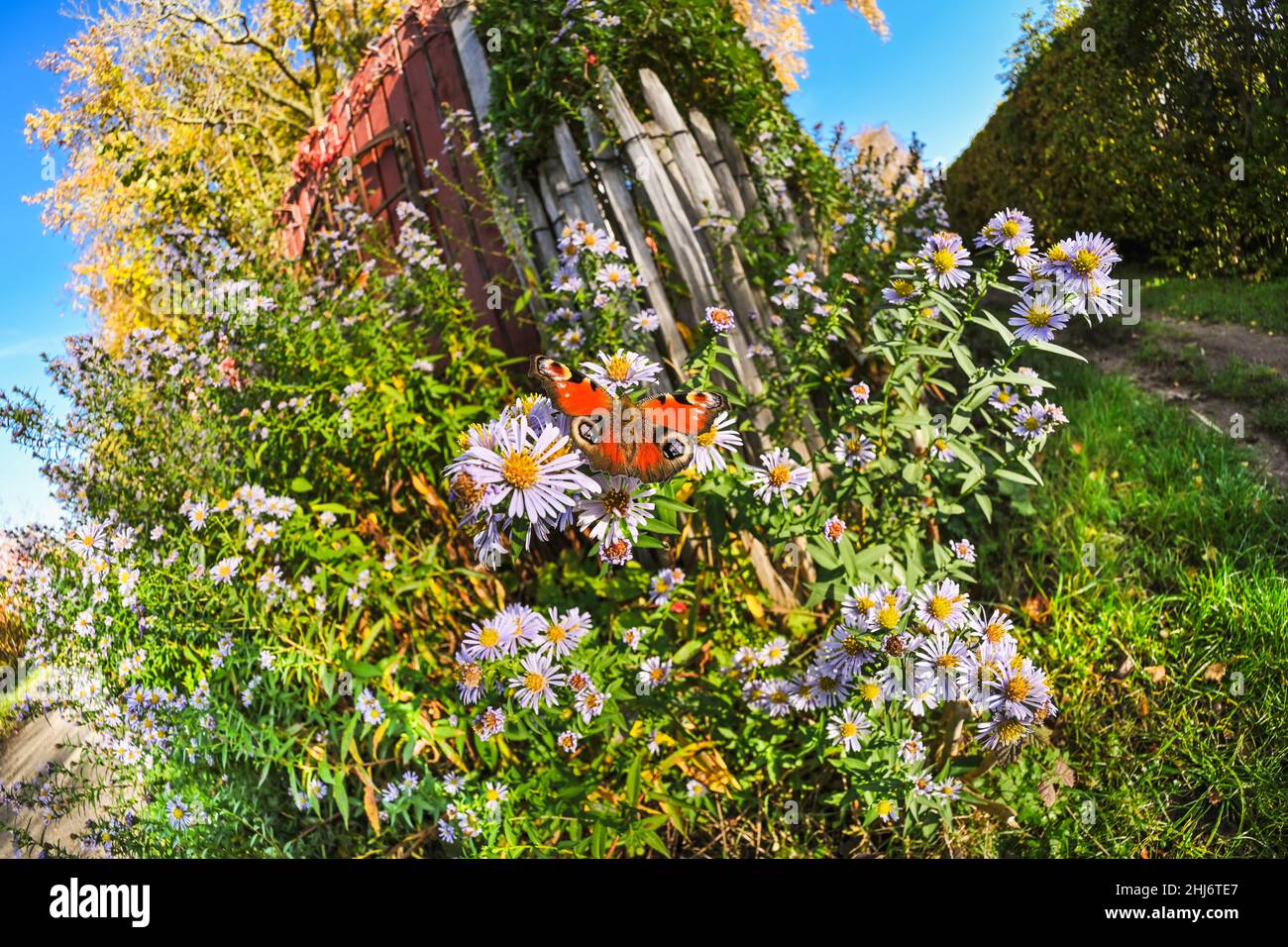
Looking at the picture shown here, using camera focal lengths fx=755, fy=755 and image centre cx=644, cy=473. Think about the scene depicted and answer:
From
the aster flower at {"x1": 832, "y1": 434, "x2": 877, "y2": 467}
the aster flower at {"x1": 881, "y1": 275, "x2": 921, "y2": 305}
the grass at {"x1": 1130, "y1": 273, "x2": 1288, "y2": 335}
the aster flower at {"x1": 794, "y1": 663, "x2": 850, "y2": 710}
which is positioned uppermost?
the grass at {"x1": 1130, "y1": 273, "x2": 1288, "y2": 335}

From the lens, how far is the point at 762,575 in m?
2.53

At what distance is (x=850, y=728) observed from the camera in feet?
5.96

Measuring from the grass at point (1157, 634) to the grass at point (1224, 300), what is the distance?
69.1 inches

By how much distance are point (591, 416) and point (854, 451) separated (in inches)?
47.6

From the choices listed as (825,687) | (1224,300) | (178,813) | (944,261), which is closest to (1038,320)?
(944,261)

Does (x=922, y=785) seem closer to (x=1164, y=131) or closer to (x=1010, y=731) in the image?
(x=1010, y=731)

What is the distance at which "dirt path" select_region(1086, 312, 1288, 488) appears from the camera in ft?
12.2

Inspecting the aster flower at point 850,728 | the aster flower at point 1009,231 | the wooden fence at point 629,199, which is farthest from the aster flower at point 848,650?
the aster flower at point 1009,231

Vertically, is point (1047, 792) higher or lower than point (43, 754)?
lower

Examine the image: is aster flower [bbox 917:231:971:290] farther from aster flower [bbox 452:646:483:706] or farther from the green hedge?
the green hedge

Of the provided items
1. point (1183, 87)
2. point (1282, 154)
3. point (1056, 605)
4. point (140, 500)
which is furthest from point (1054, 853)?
point (1183, 87)

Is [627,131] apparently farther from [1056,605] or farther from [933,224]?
[1056,605]

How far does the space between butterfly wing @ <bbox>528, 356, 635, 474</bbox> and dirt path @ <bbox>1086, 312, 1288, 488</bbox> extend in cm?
370

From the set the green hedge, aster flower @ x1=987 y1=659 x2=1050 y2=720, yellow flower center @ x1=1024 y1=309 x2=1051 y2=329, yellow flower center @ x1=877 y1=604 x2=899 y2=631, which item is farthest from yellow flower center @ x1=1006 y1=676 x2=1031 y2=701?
the green hedge
